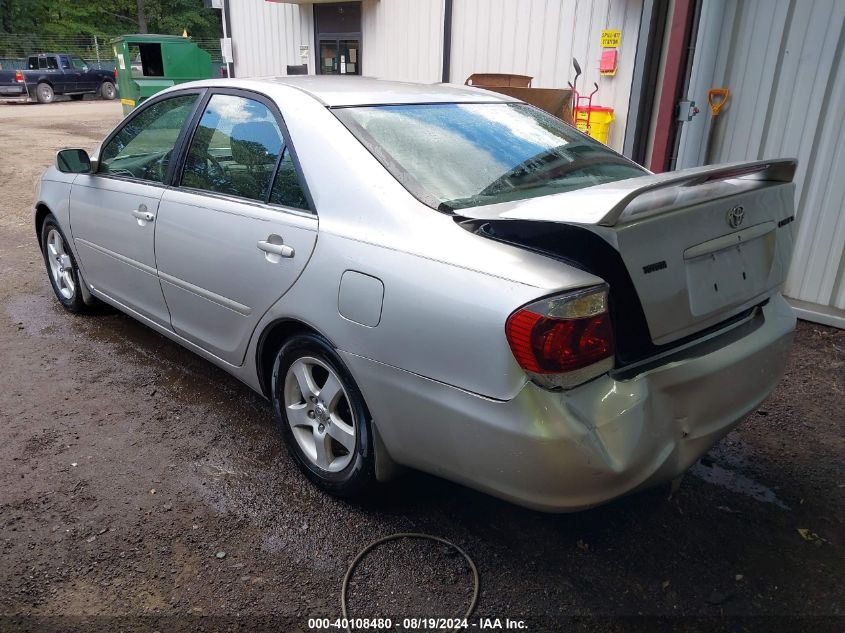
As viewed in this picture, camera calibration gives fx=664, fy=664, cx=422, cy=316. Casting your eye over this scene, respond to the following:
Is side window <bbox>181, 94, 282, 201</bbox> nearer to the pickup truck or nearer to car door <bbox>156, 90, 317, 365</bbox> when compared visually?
car door <bbox>156, 90, 317, 365</bbox>

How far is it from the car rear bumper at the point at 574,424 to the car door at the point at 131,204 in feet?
5.68

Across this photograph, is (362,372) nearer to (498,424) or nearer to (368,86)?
(498,424)

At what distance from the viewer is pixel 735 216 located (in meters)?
2.19

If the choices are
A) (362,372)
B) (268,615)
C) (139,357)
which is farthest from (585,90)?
(268,615)

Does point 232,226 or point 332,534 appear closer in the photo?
point 332,534

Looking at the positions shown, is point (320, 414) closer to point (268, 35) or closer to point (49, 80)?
point (268, 35)

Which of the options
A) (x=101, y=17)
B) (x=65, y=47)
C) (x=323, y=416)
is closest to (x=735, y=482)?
(x=323, y=416)

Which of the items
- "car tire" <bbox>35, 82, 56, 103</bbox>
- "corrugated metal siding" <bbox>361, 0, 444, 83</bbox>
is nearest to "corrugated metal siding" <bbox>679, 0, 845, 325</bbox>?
"corrugated metal siding" <bbox>361, 0, 444, 83</bbox>

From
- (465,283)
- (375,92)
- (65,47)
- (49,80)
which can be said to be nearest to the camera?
(465,283)

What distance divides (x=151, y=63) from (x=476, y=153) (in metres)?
16.5

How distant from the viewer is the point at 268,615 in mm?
2121

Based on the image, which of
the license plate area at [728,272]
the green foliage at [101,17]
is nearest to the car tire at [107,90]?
the green foliage at [101,17]

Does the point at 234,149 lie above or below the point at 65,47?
below

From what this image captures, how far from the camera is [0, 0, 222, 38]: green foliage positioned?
37938 millimetres
